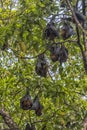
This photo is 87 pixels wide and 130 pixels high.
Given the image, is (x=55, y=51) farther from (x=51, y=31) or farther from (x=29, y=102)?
(x=29, y=102)

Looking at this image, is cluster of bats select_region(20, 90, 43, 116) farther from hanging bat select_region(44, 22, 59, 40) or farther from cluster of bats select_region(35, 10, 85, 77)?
hanging bat select_region(44, 22, 59, 40)

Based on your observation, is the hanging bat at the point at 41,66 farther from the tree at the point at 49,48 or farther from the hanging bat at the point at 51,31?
the hanging bat at the point at 51,31

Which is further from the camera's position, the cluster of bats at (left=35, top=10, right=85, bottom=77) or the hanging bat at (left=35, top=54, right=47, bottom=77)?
the hanging bat at (left=35, top=54, right=47, bottom=77)

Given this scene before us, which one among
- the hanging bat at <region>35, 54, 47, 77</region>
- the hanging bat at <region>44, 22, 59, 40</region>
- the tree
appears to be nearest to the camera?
the hanging bat at <region>44, 22, 59, 40</region>

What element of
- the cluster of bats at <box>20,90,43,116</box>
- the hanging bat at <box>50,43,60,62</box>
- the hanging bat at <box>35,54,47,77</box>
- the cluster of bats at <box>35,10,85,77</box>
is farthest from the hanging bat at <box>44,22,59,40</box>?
the cluster of bats at <box>20,90,43,116</box>

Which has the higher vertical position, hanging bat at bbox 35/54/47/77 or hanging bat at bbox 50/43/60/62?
hanging bat at bbox 50/43/60/62

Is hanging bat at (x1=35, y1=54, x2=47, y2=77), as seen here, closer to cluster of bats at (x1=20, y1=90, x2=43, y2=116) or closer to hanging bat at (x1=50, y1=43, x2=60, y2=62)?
hanging bat at (x1=50, y1=43, x2=60, y2=62)

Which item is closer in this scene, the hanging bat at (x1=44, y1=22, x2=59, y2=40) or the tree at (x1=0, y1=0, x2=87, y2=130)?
the hanging bat at (x1=44, y1=22, x2=59, y2=40)

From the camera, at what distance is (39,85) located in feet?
14.6

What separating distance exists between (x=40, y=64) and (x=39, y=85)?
0.99ft

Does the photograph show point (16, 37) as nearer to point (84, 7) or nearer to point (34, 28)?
point (34, 28)

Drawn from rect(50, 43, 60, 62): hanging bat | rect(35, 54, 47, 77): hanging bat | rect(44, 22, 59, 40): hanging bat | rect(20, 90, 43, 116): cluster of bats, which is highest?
rect(44, 22, 59, 40): hanging bat

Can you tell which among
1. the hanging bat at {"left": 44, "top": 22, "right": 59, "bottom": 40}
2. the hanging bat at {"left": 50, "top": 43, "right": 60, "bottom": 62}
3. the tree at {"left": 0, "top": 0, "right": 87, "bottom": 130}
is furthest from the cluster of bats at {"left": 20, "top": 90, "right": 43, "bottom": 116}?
the hanging bat at {"left": 44, "top": 22, "right": 59, "bottom": 40}

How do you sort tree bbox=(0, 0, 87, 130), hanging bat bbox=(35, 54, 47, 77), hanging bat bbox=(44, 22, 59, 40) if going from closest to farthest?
hanging bat bbox=(44, 22, 59, 40) → tree bbox=(0, 0, 87, 130) → hanging bat bbox=(35, 54, 47, 77)
